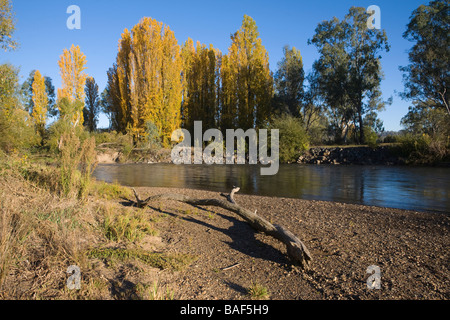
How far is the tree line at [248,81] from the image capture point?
27.9 metres

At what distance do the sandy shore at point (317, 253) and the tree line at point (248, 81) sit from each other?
2407 centimetres

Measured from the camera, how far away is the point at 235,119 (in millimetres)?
34219

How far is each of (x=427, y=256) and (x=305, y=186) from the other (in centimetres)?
911

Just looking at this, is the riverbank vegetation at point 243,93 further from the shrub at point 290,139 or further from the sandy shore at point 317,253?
the sandy shore at point 317,253

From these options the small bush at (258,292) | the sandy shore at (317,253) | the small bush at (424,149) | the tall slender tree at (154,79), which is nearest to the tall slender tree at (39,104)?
the tall slender tree at (154,79)

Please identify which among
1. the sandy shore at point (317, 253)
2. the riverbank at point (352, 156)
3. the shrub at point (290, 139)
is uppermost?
the shrub at point (290, 139)

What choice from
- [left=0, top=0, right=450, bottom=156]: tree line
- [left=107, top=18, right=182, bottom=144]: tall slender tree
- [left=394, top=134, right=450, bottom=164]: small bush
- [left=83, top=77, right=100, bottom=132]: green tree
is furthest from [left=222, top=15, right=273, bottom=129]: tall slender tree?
[left=83, top=77, right=100, bottom=132]: green tree

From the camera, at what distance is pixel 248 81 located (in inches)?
1319

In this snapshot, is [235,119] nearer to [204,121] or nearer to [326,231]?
[204,121]

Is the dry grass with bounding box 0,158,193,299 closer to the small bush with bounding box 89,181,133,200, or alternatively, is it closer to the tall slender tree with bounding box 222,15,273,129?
the small bush with bounding box 89,181,133,200

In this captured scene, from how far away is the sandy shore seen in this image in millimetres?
3301

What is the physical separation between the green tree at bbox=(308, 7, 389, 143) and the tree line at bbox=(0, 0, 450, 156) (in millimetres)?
113

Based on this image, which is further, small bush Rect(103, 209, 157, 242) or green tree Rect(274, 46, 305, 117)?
green tree Rect(274, 46, 305, 117)
